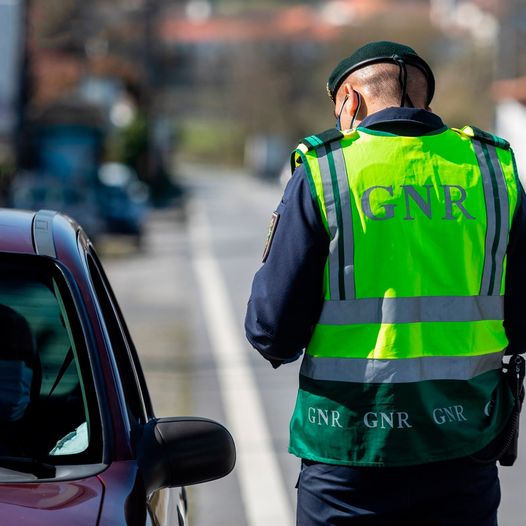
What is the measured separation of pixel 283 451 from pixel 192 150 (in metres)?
108

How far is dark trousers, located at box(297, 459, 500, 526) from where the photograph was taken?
2828 millimetres

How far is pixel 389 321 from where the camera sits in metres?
2.85

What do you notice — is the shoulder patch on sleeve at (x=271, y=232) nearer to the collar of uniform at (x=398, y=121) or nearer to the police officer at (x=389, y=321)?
the police officer at (x=389, y=321)

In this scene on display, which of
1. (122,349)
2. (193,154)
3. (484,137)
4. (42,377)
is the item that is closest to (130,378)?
(122,349)

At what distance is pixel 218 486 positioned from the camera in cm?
707

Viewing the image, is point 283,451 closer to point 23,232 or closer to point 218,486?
point 218,486

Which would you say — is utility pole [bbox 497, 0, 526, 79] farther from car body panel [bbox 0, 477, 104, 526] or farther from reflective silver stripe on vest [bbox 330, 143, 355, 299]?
car body panel [bbox 0, 477, 104, 526]

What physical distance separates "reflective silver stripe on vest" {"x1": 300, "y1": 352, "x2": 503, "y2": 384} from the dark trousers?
0.20m

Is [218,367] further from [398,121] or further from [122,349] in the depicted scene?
[398,121]

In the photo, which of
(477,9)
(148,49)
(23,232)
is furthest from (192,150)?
(23,232)

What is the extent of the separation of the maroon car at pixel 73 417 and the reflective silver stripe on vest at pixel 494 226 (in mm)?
711

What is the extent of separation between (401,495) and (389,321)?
15.2 inches

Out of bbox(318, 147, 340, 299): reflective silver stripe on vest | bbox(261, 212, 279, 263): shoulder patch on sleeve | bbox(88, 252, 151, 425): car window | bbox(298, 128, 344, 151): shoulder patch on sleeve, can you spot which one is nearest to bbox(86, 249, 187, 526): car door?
bbox(88, 252, 151, 425): car window

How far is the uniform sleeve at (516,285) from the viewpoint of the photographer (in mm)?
2998
